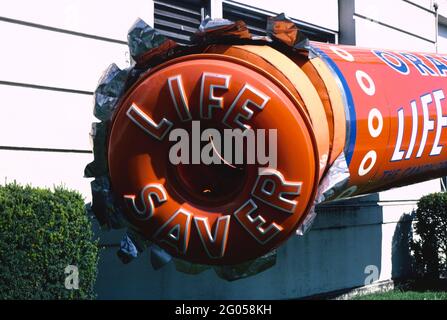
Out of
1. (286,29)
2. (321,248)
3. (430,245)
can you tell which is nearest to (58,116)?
(286,29)

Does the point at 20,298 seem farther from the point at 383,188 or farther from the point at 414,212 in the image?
the point at 414,212

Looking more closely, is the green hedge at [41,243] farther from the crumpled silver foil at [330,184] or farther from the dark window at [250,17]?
the dark window at [250,17]

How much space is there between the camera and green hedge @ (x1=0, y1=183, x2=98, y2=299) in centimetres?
390

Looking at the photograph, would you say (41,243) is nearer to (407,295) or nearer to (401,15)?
(407,295)

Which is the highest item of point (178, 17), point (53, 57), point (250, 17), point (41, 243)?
point (250, 17)

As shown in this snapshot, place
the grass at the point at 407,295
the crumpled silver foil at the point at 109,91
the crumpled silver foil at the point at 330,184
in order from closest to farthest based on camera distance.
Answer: the crumpled silver foil at the point at 330,184 → the crumpled silver foil at the point at 109,91 → the grass at the point at 407,295

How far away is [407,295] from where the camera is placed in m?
7.96

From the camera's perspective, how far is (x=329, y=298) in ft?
24.6

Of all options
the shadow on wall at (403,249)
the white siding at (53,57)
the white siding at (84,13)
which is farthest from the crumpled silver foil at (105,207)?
the shadow on wall at (403,249)

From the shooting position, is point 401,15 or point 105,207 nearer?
point 105,207

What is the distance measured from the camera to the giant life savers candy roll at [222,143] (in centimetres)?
353

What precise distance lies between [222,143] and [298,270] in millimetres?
3784

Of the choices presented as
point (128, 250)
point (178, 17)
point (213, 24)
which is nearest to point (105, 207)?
point (128, 250)

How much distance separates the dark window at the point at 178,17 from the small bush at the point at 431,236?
4362 millimetres
